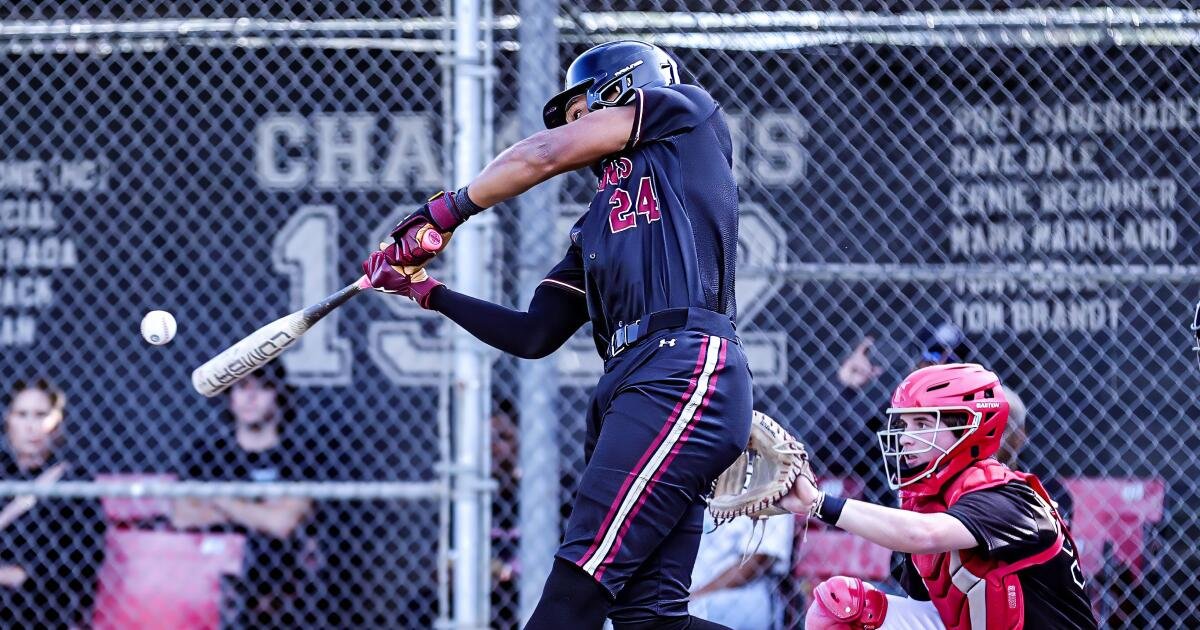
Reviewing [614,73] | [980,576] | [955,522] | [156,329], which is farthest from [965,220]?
[156,329]

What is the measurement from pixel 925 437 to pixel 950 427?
69 millimetres

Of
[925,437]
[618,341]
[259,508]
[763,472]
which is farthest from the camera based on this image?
[259,508]

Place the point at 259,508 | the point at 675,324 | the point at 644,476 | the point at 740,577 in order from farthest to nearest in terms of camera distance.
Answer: the point at 259,508
the point at 740,577
the point at 675,324
the point at 644,476

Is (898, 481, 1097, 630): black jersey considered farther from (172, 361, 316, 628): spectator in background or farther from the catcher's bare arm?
(172, 361, 316, 628): spectator in background

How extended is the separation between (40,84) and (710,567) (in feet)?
12.3

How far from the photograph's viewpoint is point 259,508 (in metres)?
5.36

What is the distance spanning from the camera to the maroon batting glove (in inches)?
129

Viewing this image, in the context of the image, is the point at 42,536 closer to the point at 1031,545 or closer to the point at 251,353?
the point at 251,353

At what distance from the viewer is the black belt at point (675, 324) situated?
2.99 m

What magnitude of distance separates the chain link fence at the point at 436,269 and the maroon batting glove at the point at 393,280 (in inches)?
59.1

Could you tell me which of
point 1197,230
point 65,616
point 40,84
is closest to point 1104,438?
point 1197,230

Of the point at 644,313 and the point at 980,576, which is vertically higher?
the point at 644,313

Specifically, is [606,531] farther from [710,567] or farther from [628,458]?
[710,567]

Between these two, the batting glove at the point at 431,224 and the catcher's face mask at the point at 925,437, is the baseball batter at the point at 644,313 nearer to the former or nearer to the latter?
the batting glove at the point at 431,224
